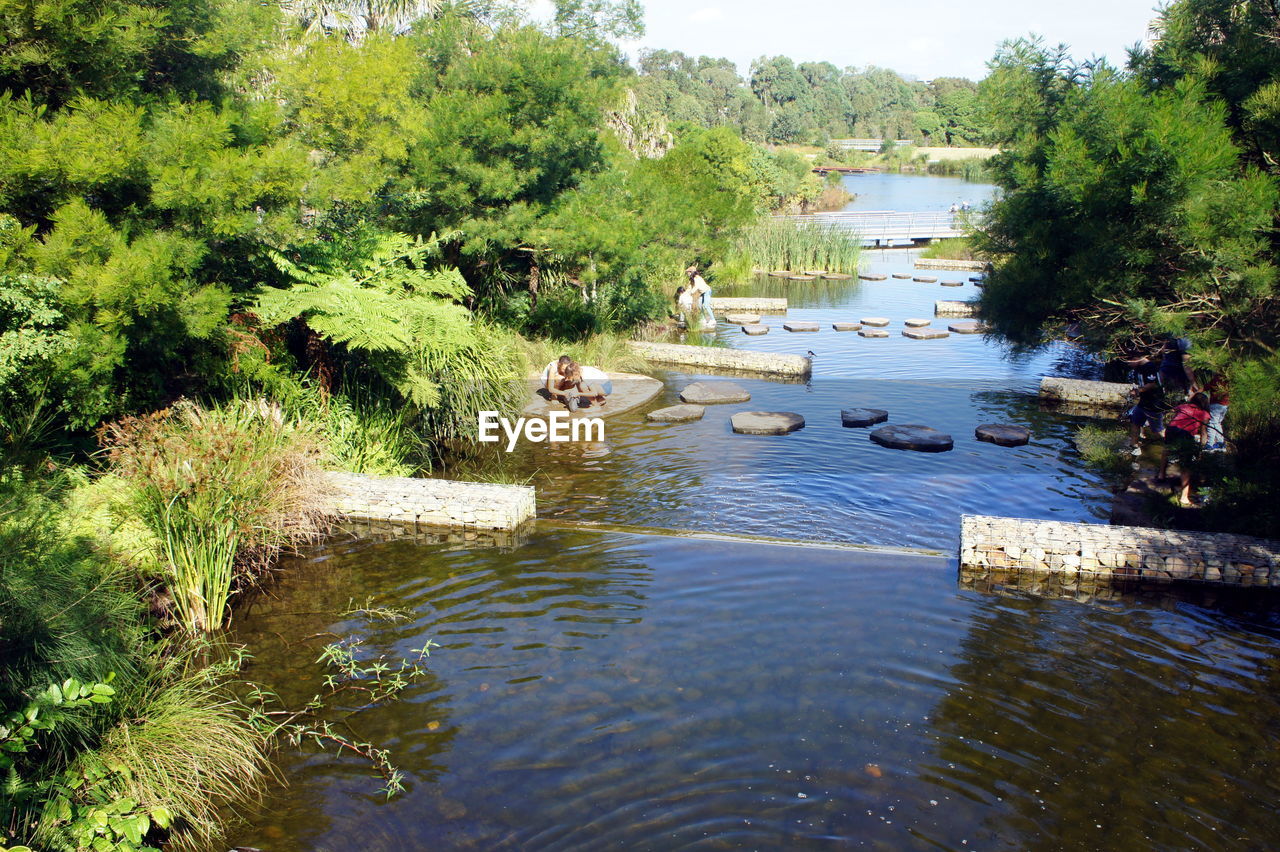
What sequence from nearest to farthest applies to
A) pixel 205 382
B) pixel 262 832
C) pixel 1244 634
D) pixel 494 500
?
pixel 262 832 < pixel 1244 634 < pixel 494 500 < pixel 205 382

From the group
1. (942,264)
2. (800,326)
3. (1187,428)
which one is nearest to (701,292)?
(800,326)

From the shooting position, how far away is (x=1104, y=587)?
7.54 m

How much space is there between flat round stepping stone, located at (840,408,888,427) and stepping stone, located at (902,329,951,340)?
22.2 feet

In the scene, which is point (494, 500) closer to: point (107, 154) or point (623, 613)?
point (623, 613)

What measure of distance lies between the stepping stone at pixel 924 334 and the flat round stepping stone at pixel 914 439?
772 cm

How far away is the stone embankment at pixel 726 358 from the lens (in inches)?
607

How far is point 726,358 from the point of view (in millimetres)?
16172

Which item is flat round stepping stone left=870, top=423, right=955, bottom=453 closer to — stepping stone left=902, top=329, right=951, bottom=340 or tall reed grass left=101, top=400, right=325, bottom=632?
tall reed grass left=101, top=400, right=325, bottom=632

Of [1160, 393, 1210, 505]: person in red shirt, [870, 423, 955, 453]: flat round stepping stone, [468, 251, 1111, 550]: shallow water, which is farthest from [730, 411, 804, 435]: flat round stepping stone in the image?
[1160, 393, 1210, 505]: person in red shirt

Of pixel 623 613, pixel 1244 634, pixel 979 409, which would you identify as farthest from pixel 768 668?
pixel 979 409

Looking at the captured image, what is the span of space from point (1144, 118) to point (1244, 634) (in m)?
5.50

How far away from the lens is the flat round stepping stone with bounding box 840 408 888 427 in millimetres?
12367

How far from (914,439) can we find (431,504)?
5.88m

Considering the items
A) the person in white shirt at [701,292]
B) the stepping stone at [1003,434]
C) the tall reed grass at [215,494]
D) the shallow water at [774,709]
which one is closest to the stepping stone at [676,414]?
the stepping stone at [1003,434]
